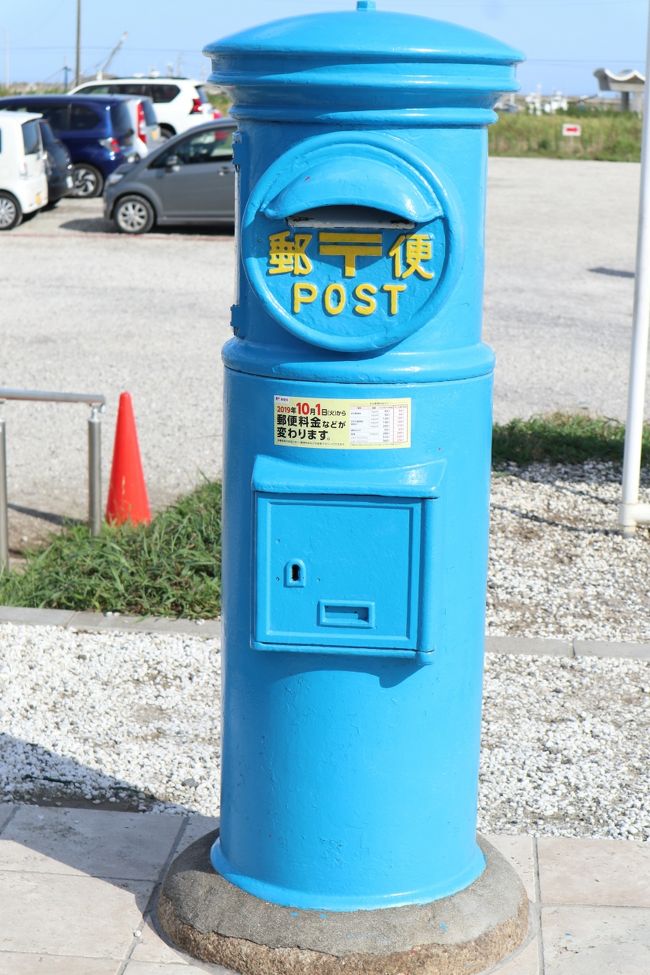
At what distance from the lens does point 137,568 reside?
6.19m

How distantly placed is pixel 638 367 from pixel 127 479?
2781mm

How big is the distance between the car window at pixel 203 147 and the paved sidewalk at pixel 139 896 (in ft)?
49.8

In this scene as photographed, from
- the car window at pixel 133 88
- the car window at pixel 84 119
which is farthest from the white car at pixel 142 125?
the car window at pixel 133 88

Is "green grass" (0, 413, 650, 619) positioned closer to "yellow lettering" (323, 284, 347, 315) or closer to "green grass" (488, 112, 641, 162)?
"yellow lettering" (323, 284, 347, 315)

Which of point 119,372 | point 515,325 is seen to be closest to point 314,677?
point 119,372

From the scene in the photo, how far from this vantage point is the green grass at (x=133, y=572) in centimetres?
599

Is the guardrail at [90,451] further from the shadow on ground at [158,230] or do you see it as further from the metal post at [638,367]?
the shadow on ground at [158,230]

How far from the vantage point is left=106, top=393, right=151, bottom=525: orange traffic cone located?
7.05 meters

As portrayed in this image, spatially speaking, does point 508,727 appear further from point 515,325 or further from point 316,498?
point 515,325

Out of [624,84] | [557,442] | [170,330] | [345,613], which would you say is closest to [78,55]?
[624,84]

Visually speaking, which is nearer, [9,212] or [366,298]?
[366,298]

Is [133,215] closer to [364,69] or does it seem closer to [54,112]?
[54,112]

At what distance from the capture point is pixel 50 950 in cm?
337

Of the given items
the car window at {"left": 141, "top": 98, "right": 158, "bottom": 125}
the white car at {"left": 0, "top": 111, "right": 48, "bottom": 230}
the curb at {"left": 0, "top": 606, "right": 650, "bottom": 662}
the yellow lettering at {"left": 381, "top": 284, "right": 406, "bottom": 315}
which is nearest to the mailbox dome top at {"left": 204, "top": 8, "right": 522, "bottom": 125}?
the yellow lettering at {"left": 381, "top": 284, "right": 406, "bottom": 315}
